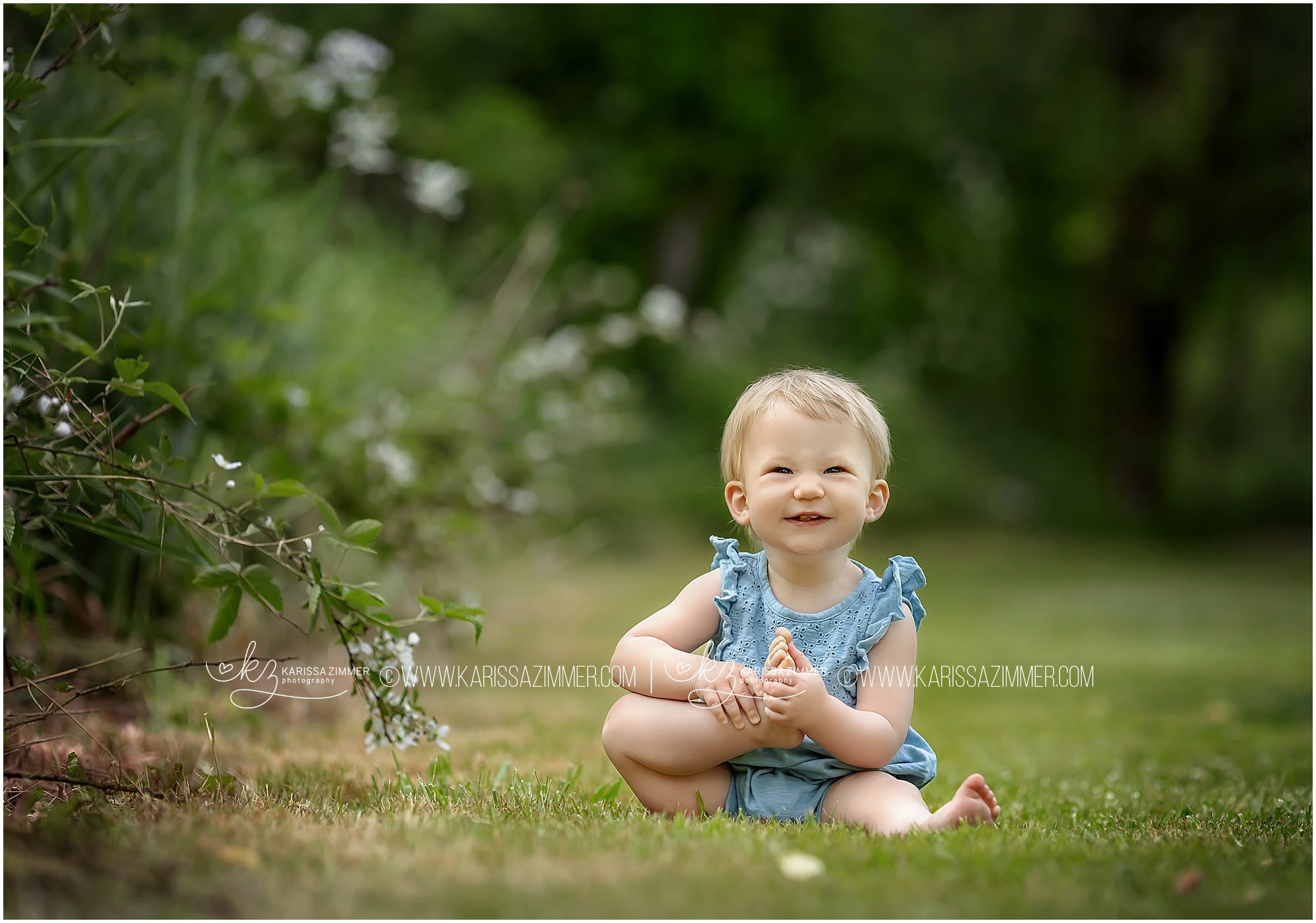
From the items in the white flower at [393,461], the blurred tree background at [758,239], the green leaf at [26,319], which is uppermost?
the blurred tree background at [758,239]

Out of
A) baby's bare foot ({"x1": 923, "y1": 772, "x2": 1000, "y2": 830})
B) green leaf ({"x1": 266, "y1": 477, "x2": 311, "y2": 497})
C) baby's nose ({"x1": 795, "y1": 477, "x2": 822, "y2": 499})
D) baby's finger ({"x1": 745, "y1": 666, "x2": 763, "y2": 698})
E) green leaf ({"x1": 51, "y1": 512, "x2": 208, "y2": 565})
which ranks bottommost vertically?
baby's bare foot ({"x1": 923, "y1": 772, "x2": 1000, "y2": 830})

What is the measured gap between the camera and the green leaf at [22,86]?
208 centimetres

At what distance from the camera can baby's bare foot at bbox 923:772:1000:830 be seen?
6.79 feet

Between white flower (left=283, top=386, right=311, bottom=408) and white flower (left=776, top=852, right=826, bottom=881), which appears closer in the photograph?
white flower (left=776, top=852, right=826, bottom=881)

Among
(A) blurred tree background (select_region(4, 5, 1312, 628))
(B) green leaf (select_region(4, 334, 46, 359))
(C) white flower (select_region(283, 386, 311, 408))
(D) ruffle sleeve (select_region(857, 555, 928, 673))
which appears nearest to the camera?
(B) green leaf (select_region(4, 334, 46, 359))

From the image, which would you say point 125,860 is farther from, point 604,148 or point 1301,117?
point 1301,117

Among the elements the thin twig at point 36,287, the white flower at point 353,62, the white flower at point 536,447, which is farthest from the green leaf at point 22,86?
the white flower at point 536,447

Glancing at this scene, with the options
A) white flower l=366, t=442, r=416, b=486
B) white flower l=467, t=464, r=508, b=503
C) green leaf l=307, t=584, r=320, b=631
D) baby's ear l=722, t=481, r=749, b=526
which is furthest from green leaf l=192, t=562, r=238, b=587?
white flower l=467, t=464, r=508, b=503

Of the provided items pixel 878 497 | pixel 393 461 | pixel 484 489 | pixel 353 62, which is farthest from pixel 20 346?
pixel 353 62

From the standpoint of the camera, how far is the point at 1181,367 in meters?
18.1

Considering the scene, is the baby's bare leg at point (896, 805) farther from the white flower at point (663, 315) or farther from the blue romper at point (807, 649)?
the white flower at point (663, 315)

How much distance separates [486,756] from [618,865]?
1.44 metres

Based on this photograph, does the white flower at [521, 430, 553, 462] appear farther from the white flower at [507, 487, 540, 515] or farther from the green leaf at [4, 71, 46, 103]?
the green leaf at [4, 71, 46, 103]

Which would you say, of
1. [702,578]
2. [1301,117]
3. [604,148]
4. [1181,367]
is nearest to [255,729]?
[702,578]
